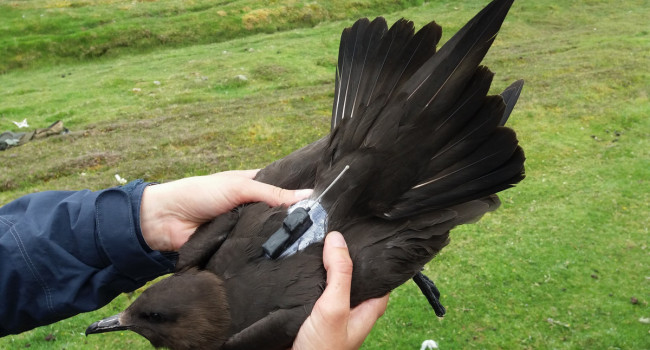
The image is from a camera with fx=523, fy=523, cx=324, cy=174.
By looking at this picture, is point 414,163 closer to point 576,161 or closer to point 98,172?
point 576,161

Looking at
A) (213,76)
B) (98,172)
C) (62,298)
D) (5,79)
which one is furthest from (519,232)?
(5,79)

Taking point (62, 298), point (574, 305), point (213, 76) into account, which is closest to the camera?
point (62, 298)

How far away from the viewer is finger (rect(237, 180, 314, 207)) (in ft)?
11.4

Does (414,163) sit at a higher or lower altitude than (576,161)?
higher

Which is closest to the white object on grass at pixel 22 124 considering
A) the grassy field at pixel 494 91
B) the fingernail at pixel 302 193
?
the grassy field at pixel 494 91

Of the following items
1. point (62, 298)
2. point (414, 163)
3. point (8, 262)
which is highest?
point (414, 163)

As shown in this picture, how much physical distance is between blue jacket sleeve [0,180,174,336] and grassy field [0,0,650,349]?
3.65 metres

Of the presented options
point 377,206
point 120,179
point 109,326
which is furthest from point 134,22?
point 377,206

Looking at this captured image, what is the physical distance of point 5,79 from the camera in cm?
2973

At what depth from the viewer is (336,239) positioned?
3.18 metres

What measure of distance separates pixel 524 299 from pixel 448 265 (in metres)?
1.30

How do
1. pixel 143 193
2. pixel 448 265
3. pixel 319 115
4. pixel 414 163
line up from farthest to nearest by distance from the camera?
pixel 319 115 → pixel 448 265 → pixel 143 193 → pixel 414 163

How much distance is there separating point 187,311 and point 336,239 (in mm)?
1031

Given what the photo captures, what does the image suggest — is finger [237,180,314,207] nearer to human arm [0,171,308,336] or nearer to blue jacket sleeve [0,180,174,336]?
human arm [0,171,308,336]
